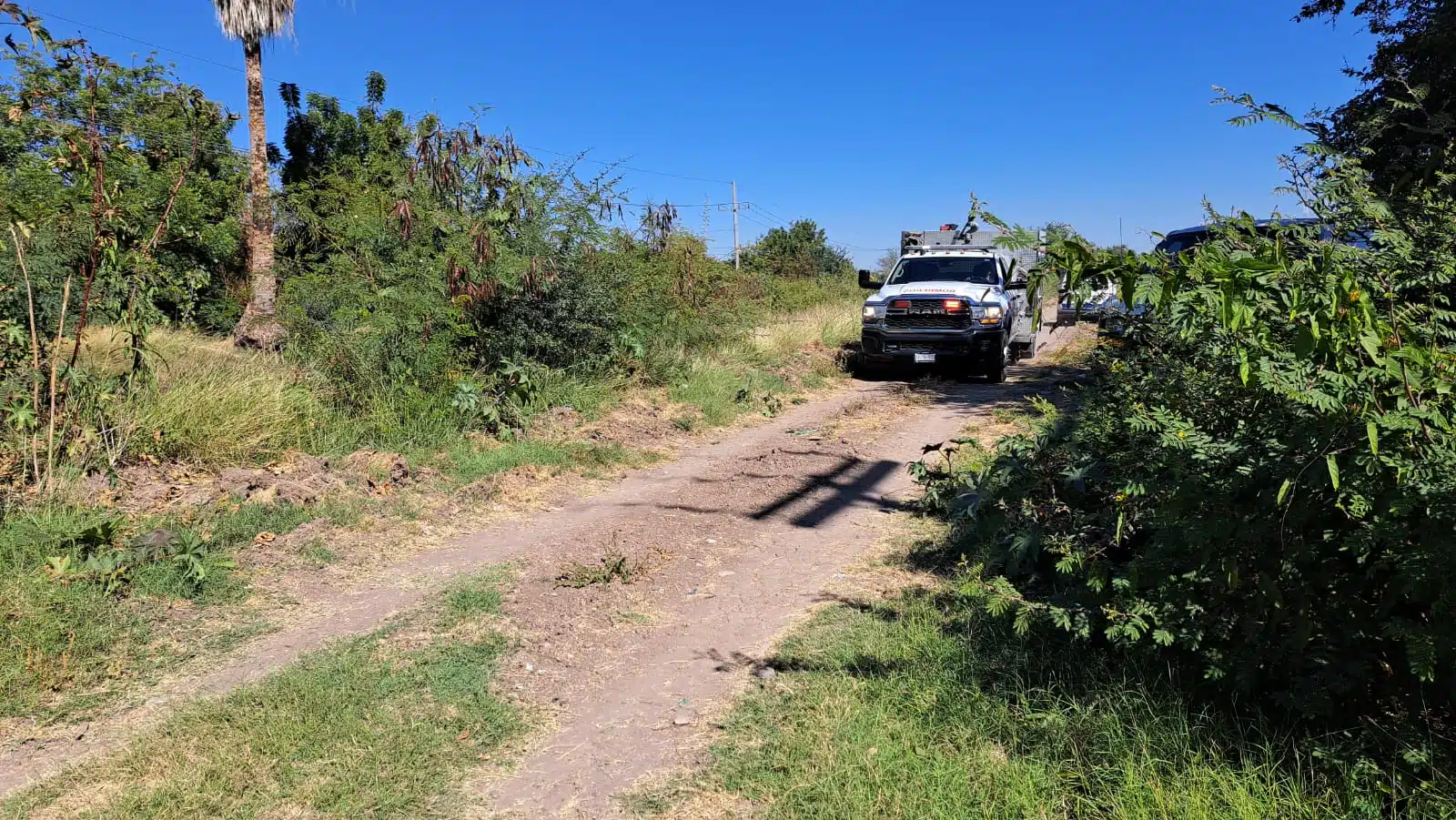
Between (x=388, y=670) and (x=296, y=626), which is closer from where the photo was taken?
(x=388, y=670)

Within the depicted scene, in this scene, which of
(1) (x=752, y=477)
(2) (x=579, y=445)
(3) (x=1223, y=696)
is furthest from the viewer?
(2) (x=579, y=445)

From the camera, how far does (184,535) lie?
5.26 metres

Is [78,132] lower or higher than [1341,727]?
higher

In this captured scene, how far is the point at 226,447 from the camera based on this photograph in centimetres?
700

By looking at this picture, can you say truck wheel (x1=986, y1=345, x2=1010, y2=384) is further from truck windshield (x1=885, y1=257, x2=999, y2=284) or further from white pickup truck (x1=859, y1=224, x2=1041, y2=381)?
truck windshield (x1=885, y1=257, x2=999, y2=284)

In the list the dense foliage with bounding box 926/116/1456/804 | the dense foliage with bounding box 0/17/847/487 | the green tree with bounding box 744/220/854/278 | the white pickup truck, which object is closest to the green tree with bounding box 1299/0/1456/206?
the dense foliage with bounding box 926/116/1456/804

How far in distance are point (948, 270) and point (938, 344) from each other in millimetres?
1943

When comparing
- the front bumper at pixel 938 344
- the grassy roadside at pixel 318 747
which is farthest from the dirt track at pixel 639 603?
the front bumper at pixel 938 344

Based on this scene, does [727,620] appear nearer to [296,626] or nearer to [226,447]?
[296,626]

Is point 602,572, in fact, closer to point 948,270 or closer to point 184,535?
point 184,535

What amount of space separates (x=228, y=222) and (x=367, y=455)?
16376mm

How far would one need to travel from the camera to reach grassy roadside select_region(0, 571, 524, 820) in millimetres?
3070

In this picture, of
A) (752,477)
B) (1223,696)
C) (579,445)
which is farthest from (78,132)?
(1223,696)

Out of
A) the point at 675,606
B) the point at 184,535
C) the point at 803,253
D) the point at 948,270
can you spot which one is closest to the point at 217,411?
the point at 184,535
